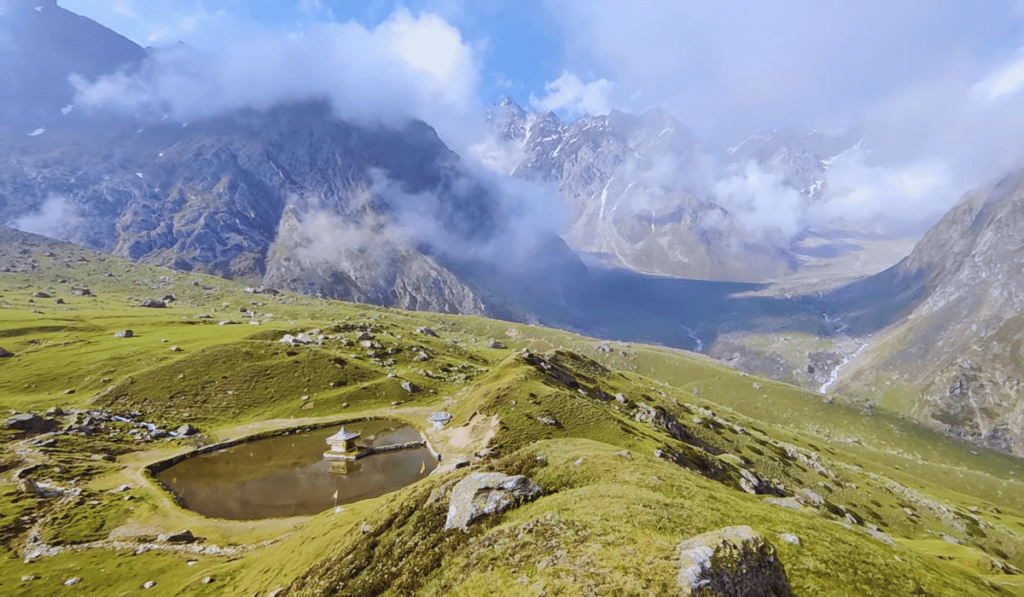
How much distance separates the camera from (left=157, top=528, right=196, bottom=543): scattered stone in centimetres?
4903

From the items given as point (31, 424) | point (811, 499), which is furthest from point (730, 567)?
point (31, 424)

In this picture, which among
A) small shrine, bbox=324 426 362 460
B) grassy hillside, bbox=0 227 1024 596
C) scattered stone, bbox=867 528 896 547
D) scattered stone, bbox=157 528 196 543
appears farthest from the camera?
small shrine, bbox=324 426 362 460

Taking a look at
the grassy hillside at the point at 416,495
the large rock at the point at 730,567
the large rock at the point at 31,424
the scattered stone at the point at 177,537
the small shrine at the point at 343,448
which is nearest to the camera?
the large rock at the point at 730,567

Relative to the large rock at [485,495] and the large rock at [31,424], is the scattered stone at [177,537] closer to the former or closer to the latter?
the large rock at [485,495]

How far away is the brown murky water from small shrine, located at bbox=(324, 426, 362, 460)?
1231 millimetres

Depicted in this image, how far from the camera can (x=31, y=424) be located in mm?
74625

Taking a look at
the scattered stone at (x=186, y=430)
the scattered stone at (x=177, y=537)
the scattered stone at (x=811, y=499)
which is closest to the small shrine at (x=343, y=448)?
the scattered stone at (x=177, y=537)

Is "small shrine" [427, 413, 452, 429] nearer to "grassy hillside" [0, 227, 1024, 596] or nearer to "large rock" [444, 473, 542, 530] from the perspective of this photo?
"grassy hillside" [0, 227, 1024, 596]

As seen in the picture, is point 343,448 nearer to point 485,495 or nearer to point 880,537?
point 485,495

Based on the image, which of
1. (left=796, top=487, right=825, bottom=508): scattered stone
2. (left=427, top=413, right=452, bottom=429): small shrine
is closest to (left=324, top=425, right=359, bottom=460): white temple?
(left=427, top=413, right=452, bottom=429): small shrine

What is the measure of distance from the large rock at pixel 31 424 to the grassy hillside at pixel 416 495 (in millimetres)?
2570

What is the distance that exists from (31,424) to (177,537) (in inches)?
1992

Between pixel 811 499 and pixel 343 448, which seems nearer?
pixel 343 448

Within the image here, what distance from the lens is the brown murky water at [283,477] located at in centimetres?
5850
